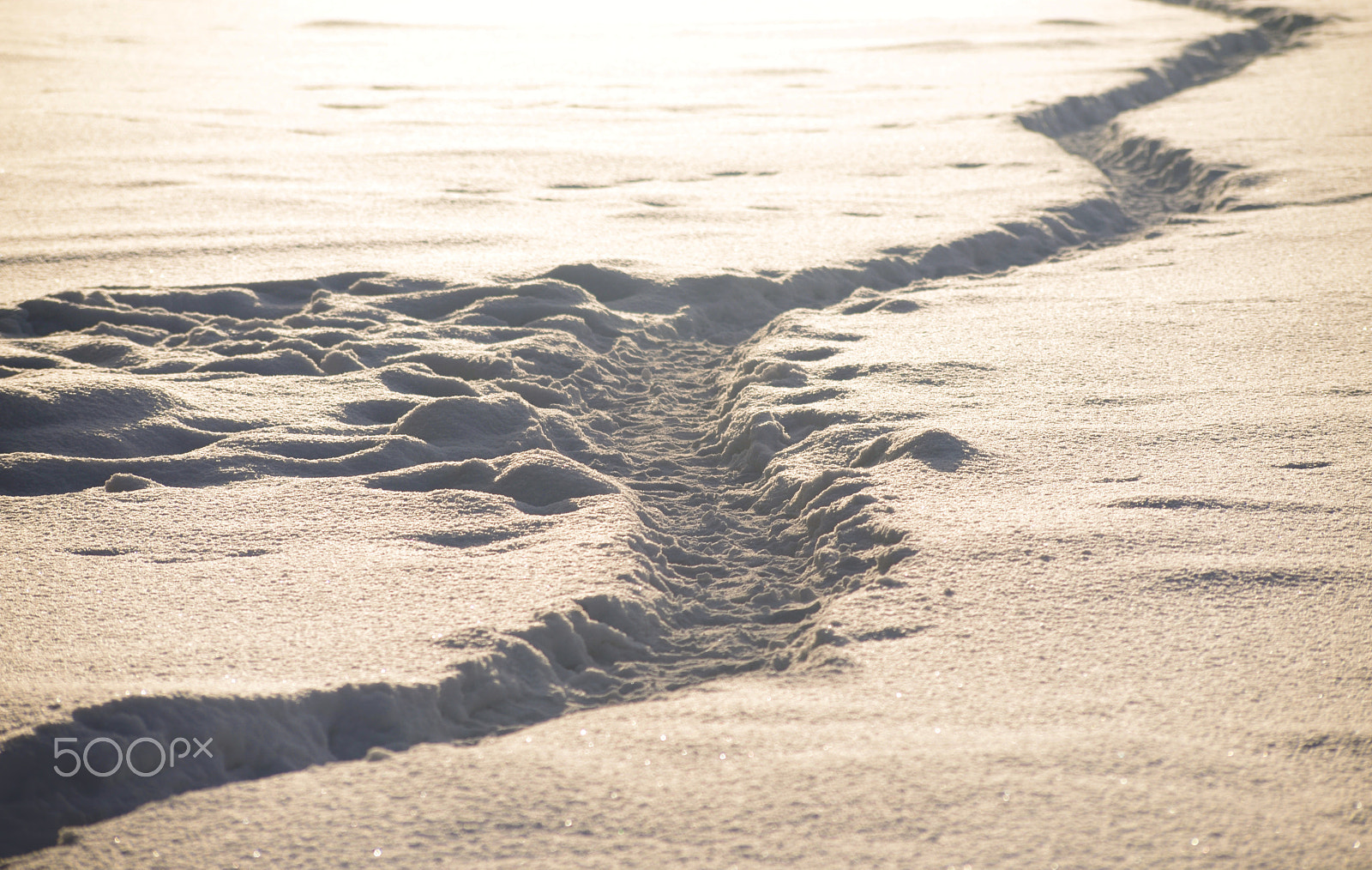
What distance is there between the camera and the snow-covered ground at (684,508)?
1146 mm

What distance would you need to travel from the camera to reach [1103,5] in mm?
11156

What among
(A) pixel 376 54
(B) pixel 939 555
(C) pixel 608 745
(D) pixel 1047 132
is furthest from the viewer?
(A) pixel 376 54

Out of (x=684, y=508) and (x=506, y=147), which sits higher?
(x=506, y=147)

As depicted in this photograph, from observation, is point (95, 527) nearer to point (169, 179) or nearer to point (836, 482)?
point (836, 482)

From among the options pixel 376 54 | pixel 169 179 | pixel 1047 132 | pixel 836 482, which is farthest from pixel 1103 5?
pixel 836 482

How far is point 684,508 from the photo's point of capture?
6.61ft

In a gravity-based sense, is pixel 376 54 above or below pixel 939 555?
above

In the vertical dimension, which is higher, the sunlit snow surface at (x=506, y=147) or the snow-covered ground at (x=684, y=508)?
the sunlit snow surface at (x=506, y=147)

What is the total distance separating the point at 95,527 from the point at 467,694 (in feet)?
2.73

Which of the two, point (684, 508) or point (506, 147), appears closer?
point (684, 508)

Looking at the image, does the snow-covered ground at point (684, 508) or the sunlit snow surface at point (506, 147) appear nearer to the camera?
the snow-covered ground at point (684, 508)

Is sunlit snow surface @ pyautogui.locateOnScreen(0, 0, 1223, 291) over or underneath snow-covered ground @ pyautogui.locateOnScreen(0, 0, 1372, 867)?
over

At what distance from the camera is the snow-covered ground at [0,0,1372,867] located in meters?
1.15

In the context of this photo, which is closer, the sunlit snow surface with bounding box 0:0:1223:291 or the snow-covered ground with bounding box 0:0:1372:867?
the snow-covered ground with bounding box 0:0:1372:867
